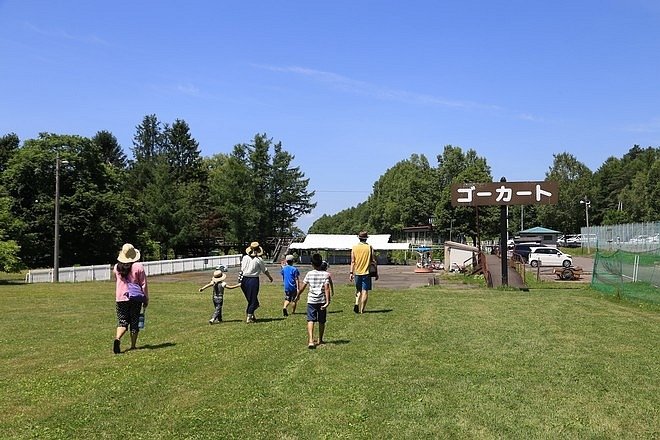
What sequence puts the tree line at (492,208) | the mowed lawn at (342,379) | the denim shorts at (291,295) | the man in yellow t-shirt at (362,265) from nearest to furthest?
1. the mowed lawn at (342,379)
2. the man in yellow t-shirt at (362,265)
3. the denim shorts at (291,295)
4. the tree line at (492,208)

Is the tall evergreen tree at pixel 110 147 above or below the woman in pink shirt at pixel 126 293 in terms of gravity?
above

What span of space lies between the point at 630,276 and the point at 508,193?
20.4 ft

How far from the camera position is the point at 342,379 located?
782cm

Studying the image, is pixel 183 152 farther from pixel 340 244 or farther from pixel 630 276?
pixel 630 276

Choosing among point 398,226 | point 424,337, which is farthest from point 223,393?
point 398,226

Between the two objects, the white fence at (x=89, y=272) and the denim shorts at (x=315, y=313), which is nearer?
the denim shorts at (x=315, y=313)

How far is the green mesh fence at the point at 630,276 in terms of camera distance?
20.1 meters

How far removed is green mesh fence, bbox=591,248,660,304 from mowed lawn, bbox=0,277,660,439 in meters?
6.36

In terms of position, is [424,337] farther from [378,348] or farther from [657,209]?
[657,209]

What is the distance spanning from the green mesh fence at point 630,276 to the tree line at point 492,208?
142ft

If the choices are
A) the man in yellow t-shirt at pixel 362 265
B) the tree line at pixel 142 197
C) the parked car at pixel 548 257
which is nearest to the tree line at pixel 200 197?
the tree line at pixel 142 197

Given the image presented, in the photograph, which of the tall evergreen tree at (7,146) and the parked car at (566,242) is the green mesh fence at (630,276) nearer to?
the tall evergreen tree at (7,146)

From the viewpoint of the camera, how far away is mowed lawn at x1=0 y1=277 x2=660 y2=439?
595 centimetres

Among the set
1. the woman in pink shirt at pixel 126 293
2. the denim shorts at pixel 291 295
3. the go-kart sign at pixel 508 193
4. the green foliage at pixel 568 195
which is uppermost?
the green foliage at pixel 568 195
